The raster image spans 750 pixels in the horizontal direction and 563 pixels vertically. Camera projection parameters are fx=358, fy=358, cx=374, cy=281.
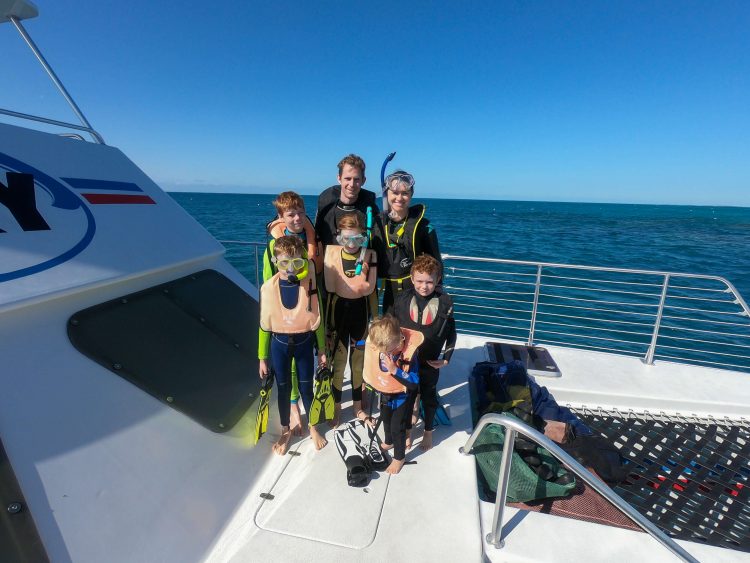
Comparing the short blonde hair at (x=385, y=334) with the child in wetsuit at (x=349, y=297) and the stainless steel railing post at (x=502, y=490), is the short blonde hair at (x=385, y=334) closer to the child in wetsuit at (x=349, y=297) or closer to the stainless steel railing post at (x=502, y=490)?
the child in wetsuit at (x=349, y=297)

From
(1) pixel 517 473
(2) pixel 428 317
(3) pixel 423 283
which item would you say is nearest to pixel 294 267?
(3) pixel 423 283

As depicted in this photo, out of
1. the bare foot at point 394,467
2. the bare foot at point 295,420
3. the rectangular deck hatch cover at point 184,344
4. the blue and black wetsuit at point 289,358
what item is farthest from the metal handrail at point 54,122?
the bare foot at point 394,467

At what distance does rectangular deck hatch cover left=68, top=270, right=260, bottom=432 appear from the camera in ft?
6.87

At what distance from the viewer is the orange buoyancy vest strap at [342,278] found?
8.93 feet

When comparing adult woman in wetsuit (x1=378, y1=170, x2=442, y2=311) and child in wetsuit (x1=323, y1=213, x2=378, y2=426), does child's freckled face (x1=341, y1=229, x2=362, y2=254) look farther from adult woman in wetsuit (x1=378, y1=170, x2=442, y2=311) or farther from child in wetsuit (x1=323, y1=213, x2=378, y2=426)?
adult woman in wetsuit (x1=378, y1=170, x2=442, y2=311)

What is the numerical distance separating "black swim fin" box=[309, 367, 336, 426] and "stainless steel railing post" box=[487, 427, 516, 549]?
4.39ft

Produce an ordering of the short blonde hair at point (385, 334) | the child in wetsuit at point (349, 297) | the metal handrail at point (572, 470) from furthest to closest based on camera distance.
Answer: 1. the child in wetsuit at point (349, 297)
2. the short blonde hair at point (385, 334)
3. the metal handrail at point (572, 470)

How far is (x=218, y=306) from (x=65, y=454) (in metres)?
1.53

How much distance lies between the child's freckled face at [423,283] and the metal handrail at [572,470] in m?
0.93

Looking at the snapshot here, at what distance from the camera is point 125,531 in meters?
1.64

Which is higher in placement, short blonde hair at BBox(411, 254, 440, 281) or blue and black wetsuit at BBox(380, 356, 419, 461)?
short blonde hair at BBox(411, 254, 440, 281)

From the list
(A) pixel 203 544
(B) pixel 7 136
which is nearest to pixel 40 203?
(B) pixel 7 136

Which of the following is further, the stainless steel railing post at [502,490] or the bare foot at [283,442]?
the bare foot at [283,442]

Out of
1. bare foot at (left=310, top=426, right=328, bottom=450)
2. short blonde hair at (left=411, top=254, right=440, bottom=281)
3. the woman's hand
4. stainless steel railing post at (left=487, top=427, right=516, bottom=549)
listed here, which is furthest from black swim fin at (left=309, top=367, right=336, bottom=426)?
stainless steel railing post at (left=487, top=427, right=516, bottom=549)
